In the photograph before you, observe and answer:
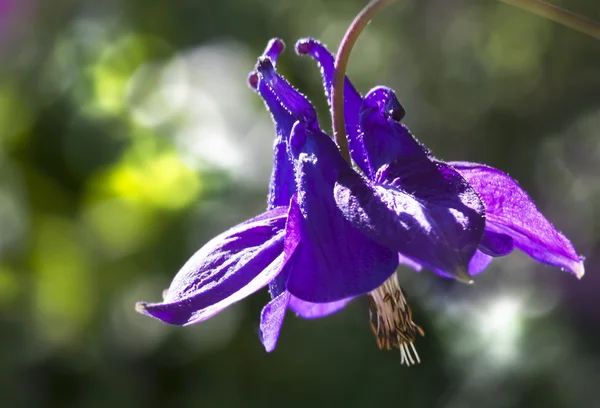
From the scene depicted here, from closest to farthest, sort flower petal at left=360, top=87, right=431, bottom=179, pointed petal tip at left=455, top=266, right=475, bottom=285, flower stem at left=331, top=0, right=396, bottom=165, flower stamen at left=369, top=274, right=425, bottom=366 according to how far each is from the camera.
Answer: pointed petal tip at left=455, top=266, right=475, bottom=285 → flower stem at left=331, top=0, right=396, bottom=165 → flower petal at left=360, top=87, right=431, bottom=179 → flower stamen at left=369, top=274, right=425, bottom=366

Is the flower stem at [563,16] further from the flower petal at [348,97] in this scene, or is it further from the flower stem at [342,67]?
the flower petal at [348,97]

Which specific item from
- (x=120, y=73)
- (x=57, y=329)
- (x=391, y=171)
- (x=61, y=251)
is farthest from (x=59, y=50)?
(x=391, y=171)

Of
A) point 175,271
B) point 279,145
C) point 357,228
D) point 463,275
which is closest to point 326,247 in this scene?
point 357,228

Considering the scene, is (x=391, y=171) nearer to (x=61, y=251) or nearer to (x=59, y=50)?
(x=61, y=251)

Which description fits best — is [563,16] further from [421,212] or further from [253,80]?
[253,80]

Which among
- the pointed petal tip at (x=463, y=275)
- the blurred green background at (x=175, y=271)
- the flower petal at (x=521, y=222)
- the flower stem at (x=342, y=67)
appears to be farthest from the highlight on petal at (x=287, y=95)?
the blurred green background at (x=175, y=271)

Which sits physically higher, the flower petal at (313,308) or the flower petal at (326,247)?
the flower petal at (326,247)

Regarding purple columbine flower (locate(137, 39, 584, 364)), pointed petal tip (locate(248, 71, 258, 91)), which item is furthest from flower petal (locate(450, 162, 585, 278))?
pointed petal tip (locate(248, 71, 258, 91))

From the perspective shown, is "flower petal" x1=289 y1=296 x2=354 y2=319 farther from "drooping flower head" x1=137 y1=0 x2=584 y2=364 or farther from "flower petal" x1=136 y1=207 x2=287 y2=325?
"flower petal" x1=136 y1=207 x2=287 y2=325
